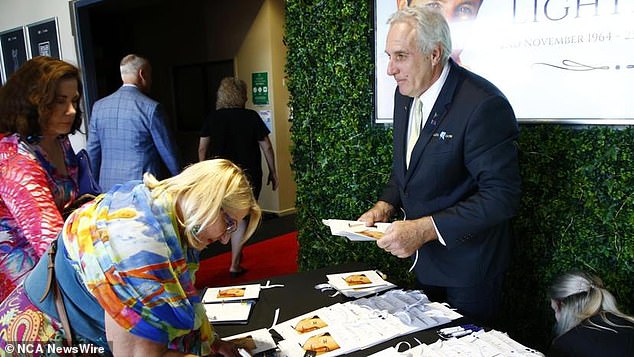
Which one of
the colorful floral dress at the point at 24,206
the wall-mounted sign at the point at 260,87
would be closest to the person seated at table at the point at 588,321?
the colorful floral dress at the point at 24,206

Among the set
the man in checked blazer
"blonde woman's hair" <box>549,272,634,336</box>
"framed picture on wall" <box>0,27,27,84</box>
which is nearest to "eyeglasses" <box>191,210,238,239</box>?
"blonde woman's hair" <box>549,272,634,336</box>

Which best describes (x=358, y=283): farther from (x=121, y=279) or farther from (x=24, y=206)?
(x=24, y=206)

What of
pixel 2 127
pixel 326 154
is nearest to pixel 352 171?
pixel 326 154

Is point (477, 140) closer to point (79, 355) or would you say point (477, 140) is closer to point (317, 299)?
point (317, 299)

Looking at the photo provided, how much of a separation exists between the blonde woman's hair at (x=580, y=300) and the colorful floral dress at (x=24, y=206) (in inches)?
69.2

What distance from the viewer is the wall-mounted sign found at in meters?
5.36

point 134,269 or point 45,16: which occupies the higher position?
point 45,16

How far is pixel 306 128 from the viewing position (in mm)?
2758

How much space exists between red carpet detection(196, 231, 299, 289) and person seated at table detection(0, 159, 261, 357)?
2484 millimetres

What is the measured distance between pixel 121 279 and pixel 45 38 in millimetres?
4412

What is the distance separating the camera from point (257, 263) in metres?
4.10

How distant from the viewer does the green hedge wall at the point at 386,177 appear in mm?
1830

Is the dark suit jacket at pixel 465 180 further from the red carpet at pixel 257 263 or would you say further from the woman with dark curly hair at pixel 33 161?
the red carpet at pixel 257 263

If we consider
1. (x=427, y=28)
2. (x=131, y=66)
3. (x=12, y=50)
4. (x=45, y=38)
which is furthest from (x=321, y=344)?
(x=12, y=50)
